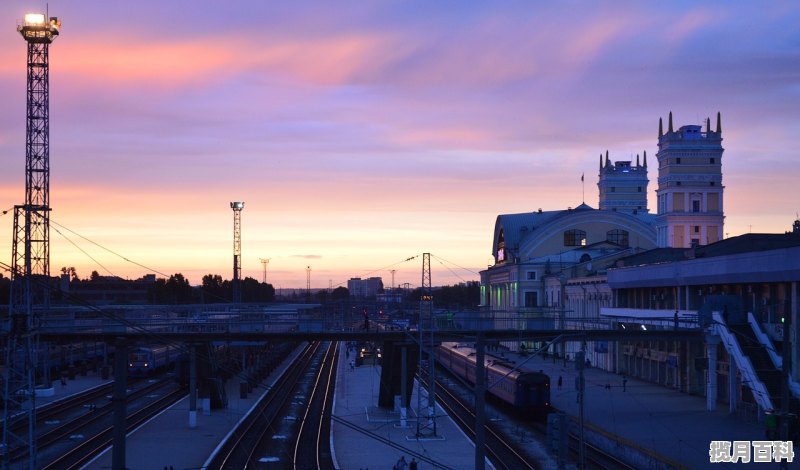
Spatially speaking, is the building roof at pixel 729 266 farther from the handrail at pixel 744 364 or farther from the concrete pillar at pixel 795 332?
the handrail at pixel 744 364

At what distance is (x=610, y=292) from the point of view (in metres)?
66.8

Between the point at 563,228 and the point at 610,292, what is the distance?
29214 millimetres

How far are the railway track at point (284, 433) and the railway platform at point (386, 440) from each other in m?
0.78

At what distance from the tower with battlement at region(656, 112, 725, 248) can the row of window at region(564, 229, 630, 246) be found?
858cm

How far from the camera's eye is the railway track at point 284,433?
31.8m

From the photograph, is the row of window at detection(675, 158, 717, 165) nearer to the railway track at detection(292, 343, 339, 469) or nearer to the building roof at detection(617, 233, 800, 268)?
the building roof at detection(617, 233, 800, 268)

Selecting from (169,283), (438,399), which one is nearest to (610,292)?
(438,399)

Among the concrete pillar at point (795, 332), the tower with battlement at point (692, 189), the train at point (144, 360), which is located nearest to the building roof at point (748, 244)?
the concrete pillar at point (795, 332)

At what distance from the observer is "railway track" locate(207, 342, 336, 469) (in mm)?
31812

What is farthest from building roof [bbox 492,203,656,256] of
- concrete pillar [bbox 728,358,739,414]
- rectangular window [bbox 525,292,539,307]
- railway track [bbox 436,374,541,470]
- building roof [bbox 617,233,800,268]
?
concrete pillar [bbox 728,358,739,414]

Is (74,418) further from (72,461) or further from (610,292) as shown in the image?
(610,292)

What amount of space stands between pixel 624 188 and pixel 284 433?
108 m

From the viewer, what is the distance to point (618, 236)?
313 ft

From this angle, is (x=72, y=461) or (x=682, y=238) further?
(x=682, y=238)
